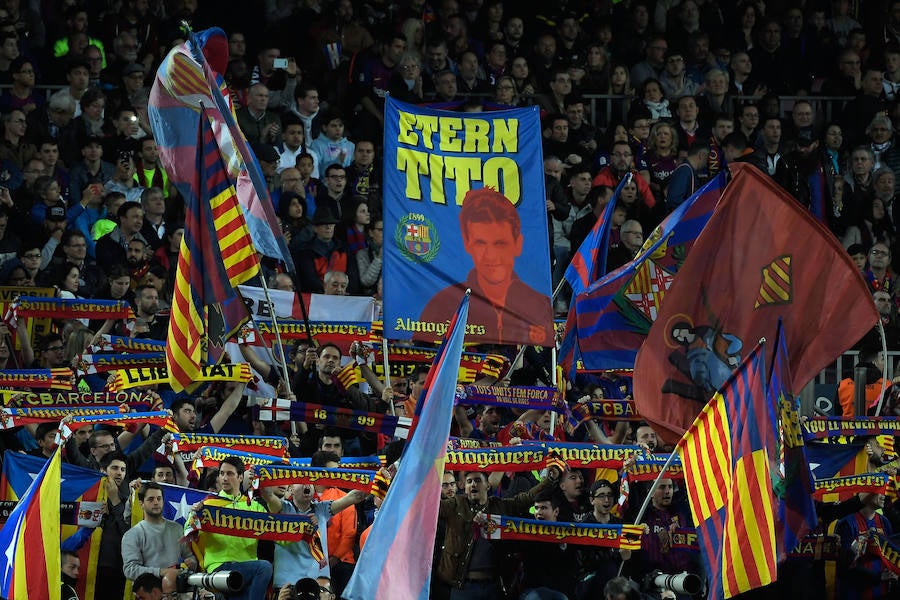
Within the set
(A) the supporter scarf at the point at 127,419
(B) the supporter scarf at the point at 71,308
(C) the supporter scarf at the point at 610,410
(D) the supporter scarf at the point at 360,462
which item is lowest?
(D) the supporter scarf at the point at 360,462

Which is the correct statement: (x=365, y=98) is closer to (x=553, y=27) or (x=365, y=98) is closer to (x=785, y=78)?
(x=553, y=27)

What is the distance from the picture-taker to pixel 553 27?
21.2 meters

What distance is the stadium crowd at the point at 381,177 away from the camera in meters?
13.7

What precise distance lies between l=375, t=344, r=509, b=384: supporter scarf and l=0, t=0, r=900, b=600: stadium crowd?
12cm

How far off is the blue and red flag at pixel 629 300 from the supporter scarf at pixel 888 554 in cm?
225

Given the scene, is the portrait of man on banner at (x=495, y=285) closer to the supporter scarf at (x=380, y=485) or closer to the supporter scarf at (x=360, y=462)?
the supporter scarf at (x=360, y=462)

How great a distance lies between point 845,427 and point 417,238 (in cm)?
350

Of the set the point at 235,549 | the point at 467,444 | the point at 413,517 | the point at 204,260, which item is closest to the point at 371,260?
the point at 204,260

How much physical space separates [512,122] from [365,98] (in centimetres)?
402

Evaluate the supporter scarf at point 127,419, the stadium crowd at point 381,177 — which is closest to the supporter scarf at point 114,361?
the stadium crowd at point 381,177

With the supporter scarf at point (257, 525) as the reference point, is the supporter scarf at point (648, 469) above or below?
above

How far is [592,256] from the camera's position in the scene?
656 inches

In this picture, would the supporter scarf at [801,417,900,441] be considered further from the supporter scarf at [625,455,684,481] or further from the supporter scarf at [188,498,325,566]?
the supporter scarf at [188,498,325,566]

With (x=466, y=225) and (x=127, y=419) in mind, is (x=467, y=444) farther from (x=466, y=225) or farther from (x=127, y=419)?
(x=127, y=419)
